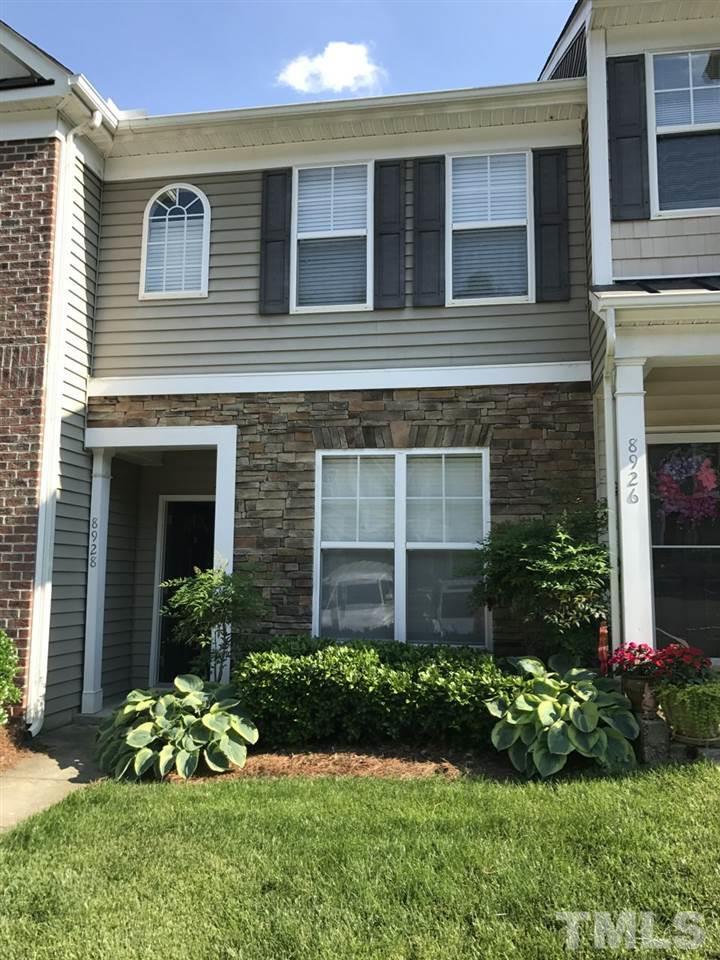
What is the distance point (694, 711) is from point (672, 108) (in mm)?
4909

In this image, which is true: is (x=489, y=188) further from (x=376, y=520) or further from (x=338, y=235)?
(x=376, y=520)

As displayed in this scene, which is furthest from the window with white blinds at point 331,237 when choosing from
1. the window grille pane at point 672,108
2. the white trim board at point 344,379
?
the window grille pane at point 672,108

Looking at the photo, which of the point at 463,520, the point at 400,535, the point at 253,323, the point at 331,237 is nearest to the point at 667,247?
the point at 463,520

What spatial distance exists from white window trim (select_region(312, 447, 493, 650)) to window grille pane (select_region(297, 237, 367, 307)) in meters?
1.52

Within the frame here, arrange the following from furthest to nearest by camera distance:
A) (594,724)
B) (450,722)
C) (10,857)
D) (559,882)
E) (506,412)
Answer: (506,412), (450,722), (594,724), (10,857), (559,882)

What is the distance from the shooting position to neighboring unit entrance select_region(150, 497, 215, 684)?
336 inches

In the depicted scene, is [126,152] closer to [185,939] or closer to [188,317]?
[188,317]

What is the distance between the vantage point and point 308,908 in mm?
3320

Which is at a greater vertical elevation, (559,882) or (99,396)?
(99,396)

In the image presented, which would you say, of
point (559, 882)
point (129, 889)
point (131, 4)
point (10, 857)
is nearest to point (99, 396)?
point (131, 4)

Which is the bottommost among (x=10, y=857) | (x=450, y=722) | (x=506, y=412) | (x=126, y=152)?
(x=10, y=857)

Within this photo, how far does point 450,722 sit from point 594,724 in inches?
41.3

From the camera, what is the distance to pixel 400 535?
6957 mm

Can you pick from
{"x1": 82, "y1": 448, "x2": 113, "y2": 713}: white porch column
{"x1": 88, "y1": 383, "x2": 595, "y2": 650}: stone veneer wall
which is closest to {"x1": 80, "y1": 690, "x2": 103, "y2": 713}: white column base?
{"x1": 82, "y1": 448, "x2": 113, "y2": 713}: white porch column
